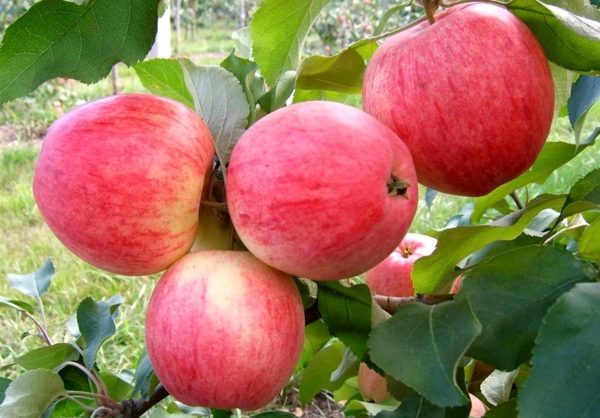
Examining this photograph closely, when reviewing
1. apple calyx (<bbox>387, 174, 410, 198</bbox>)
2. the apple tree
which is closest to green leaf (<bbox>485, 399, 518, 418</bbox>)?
the apple tree

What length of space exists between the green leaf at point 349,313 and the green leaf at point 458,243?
0.11 m

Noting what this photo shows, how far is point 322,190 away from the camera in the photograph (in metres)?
0.52

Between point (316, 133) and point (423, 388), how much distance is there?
0.64 feet

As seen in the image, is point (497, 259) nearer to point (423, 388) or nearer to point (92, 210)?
point (423, 388)

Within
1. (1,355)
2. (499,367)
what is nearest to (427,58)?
(499,367)

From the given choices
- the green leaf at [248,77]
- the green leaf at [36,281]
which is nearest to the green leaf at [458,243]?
the green leaf at [248,77]

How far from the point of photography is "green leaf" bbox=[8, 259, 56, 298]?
3.87 ft

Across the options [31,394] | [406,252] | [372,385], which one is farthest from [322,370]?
[31,394]

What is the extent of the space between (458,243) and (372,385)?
382mm

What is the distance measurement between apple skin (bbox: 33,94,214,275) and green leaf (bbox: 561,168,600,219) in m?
0.34

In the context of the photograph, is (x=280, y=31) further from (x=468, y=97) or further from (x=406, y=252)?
(x=406, y=252)

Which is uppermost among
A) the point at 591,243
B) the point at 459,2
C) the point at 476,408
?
the point at 459,2

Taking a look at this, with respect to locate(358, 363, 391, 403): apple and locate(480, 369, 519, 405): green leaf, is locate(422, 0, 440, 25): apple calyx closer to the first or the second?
locate(480, 369, 519, 405): green leaf

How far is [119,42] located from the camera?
666 mm
